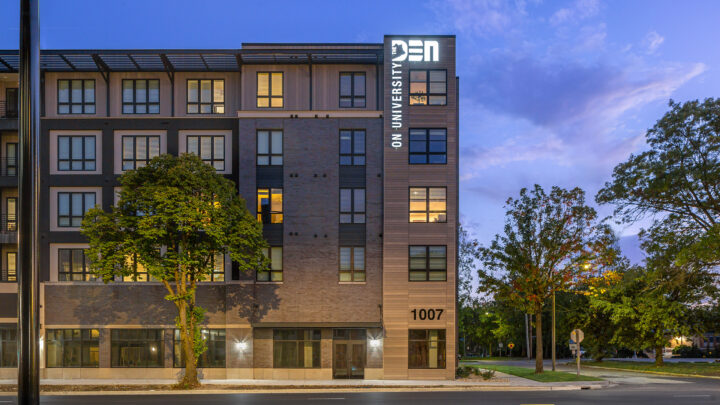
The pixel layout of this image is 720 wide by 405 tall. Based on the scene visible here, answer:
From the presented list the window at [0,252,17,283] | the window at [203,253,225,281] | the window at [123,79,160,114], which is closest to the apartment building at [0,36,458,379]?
the window at [0,252,17,283]

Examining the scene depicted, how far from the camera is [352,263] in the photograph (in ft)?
107

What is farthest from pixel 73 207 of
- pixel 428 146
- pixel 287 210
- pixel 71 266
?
pixel 428 146

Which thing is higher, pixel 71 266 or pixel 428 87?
pixel 428 87

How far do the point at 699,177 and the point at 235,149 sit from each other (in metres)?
26.5

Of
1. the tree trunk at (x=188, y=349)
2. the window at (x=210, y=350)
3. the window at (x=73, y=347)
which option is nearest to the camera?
the tree trunk at (x=188, y=349)

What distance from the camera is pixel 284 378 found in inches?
1250

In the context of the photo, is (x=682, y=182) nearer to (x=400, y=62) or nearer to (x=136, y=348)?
(x=400, y=62)

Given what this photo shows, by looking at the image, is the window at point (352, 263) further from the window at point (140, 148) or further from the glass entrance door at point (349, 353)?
the window at point (140, 148)

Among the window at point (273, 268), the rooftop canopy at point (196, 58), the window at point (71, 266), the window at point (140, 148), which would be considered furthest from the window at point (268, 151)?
the window at point (71, 266)

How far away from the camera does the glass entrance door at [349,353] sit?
1250 inches

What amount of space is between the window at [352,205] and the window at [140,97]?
1278 centimetres

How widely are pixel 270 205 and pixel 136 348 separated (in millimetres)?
11459

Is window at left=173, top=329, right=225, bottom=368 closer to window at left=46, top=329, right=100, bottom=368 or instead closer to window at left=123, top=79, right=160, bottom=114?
window at left=46, top=329, right=100, bottom=368

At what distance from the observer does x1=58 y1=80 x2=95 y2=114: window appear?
111 ft
